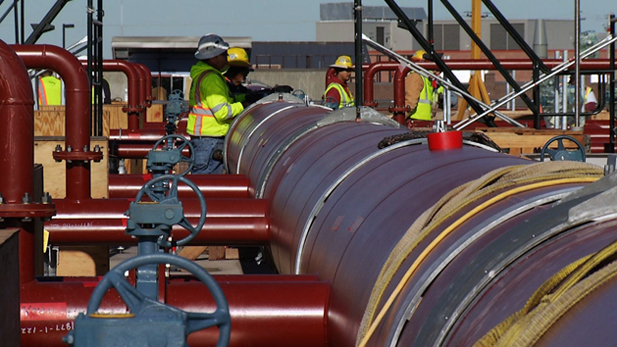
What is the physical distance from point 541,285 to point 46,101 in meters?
17.5

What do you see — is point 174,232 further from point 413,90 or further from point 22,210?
point 413,90

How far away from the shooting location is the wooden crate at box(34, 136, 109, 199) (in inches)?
254

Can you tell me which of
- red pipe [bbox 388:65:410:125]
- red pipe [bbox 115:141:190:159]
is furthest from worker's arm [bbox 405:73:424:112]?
red pipe [bbox 115:141:190:159]

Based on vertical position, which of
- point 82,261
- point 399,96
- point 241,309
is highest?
point 399,96

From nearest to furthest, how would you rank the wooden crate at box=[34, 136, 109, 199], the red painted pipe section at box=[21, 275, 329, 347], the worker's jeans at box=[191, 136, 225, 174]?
the red painted pipe section at box=[21, 275, 329, 347] < the wooden crate at box=[34, 136, 109, 199] < the worker's jeans at box=[191, 136, 225, 174]

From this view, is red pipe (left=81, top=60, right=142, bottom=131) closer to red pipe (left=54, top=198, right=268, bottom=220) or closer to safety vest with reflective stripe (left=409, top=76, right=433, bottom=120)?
safety vest with reflective stripe (left=409, top=76, right=433, bottom=120)

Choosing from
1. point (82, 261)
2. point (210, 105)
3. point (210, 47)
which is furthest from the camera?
point (210, 105)

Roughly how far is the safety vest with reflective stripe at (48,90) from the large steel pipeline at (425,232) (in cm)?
1443

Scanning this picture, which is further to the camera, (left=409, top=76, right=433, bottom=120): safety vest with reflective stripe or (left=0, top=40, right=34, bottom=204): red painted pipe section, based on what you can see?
(left=409, top=76, right=433, bottom=120): safety vest with reflective stripe

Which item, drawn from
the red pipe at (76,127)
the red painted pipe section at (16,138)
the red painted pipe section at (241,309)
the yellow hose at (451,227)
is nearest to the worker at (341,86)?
the red pipe at (76,127)

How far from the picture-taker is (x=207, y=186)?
666cm

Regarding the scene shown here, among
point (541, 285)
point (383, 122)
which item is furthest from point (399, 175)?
point (383, 122)

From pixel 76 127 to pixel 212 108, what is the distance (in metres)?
3.51

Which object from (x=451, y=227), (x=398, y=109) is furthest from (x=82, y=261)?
(x=398, y=109)
